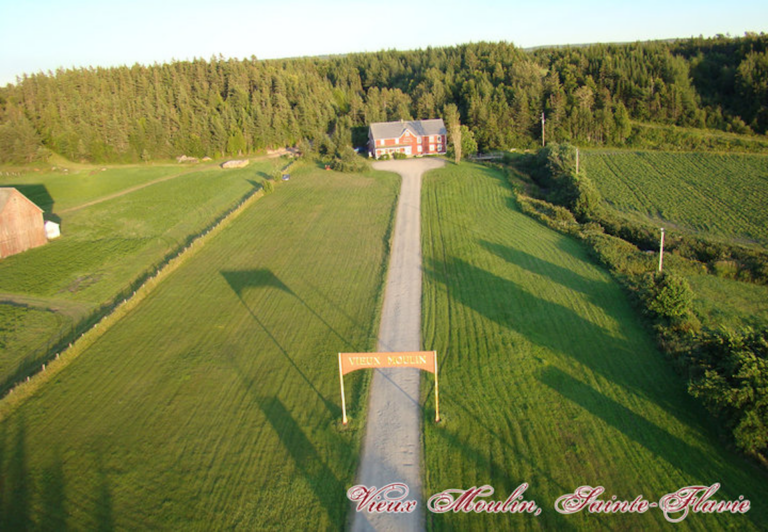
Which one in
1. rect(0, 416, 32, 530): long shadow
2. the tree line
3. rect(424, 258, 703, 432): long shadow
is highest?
the tree line

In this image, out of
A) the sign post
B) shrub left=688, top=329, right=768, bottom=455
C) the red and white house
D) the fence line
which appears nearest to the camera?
shrub left=688, top=329, right=768, bottom=455

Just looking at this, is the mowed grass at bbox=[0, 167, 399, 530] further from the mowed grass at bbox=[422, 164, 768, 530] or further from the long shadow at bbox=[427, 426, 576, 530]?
the mowed grass at bbox=[422, 164, 768, 530]

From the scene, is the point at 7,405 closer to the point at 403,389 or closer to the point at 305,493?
the point at 305,493

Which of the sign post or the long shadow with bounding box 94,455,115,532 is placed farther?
the sign post

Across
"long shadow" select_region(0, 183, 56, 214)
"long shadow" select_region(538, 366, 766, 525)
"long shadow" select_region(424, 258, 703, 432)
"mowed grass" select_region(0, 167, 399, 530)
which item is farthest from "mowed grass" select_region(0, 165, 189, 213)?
"long shadow" select_region(538, 366, 766, 525)

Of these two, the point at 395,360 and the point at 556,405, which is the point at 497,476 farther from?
the point at 395,360

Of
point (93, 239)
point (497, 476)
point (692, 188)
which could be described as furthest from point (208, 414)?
point (692, 188)

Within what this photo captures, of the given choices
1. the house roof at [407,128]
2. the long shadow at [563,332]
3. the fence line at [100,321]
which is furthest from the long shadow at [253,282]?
the house roof at [407,128]
